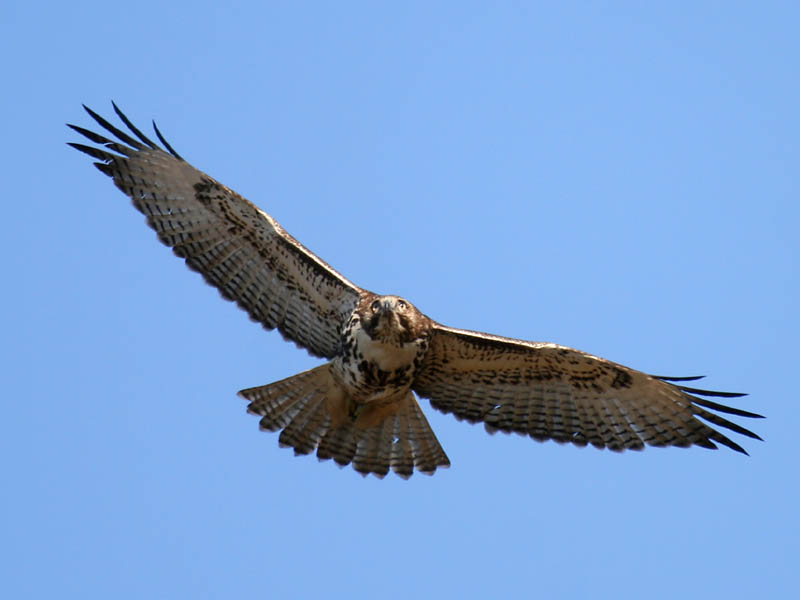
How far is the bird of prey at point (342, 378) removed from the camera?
10.5 metres

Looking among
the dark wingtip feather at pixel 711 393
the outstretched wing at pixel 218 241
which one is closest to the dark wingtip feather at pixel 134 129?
the outstretched wing at pixel 218 241

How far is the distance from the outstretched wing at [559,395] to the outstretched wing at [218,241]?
112cm

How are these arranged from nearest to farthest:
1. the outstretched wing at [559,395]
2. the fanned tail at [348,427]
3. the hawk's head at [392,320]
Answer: the hawk's head at [392,320]
the outstretched wing at [559,395]
the fanned tail at [348,427]

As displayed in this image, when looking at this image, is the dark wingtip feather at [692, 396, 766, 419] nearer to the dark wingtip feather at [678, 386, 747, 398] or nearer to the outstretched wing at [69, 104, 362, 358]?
the dark wingtip feather at [678, 386, 747, 398]

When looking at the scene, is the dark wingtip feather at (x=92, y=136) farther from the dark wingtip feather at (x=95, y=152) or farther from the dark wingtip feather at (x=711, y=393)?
the dark wingtip feather at (x=711, y=393)

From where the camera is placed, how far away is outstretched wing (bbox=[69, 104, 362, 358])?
1070 cm

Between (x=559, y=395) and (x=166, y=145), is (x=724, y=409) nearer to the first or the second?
(x=559, y=395)

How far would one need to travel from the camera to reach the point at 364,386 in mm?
10242

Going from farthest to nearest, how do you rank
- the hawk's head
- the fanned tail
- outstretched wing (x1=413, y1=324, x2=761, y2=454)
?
the fanned tail, outstretched wing (x1=413, y1=324, x2=761, y2=454), the hawk's head

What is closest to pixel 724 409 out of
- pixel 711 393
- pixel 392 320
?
pixel 711 393

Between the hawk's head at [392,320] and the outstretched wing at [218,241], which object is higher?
the outstretched wing at [218,241]

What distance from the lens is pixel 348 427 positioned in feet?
35.5

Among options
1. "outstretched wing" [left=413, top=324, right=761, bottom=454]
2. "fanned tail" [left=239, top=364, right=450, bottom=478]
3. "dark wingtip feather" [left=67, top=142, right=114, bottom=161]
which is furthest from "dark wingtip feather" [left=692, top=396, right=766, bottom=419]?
"dark wingtip feather" [left=67, top=142, right=114, bottom=161]

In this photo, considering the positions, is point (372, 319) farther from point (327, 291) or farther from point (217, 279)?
point (217, 279)
